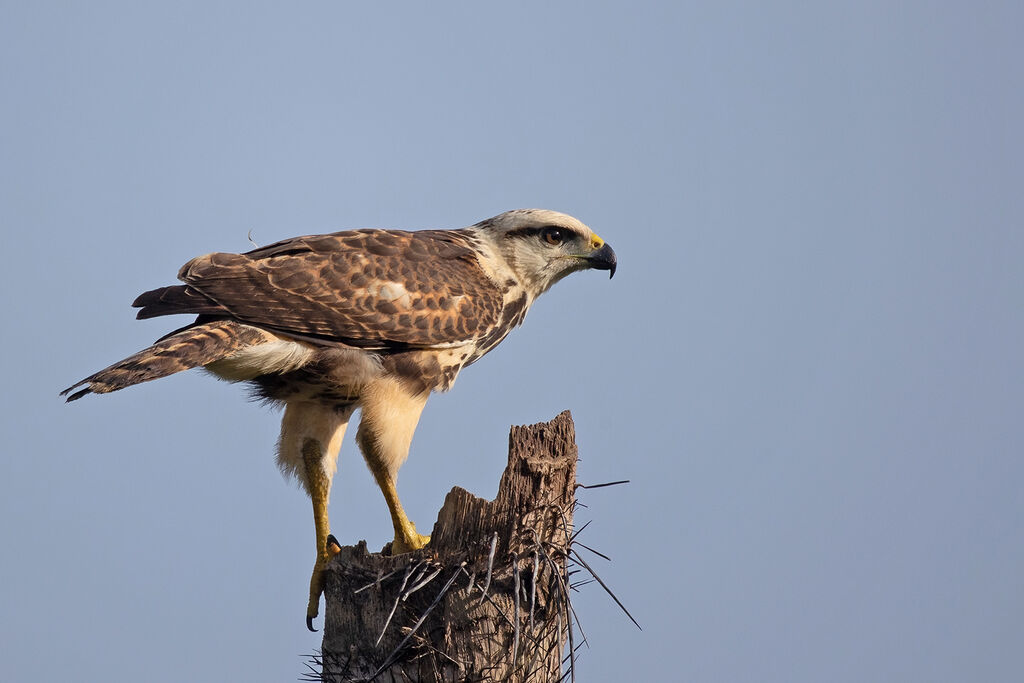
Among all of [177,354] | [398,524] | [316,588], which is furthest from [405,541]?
[177,354]

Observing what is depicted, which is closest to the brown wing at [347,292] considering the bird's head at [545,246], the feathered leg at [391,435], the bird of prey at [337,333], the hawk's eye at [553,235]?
the bird of prey at [337,333]

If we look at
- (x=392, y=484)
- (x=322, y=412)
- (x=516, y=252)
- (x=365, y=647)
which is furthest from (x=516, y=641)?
(x=516, y=252)

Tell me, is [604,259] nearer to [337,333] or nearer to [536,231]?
[536,231]

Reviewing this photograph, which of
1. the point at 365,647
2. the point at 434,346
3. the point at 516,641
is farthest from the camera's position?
the point at 434,346

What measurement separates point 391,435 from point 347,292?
3.08ft

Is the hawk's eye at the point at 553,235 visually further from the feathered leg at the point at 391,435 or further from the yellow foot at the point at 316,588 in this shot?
the yellow foot at the point at 316,588

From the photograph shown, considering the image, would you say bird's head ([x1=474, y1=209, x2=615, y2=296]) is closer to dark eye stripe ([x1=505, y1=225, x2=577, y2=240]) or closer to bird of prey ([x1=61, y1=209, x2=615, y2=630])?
dark eye stripe ([x1=505, y1=225, x2=577, y2=240])

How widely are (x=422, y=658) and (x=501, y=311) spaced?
292 centimetres

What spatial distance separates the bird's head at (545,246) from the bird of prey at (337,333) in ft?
1.15

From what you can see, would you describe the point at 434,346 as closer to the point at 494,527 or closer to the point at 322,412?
the point at 322,412

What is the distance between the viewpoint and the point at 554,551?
5020 mm

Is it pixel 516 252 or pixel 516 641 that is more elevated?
pixel 516 252

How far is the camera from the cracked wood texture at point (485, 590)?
4.90m

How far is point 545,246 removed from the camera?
769 centimetres
